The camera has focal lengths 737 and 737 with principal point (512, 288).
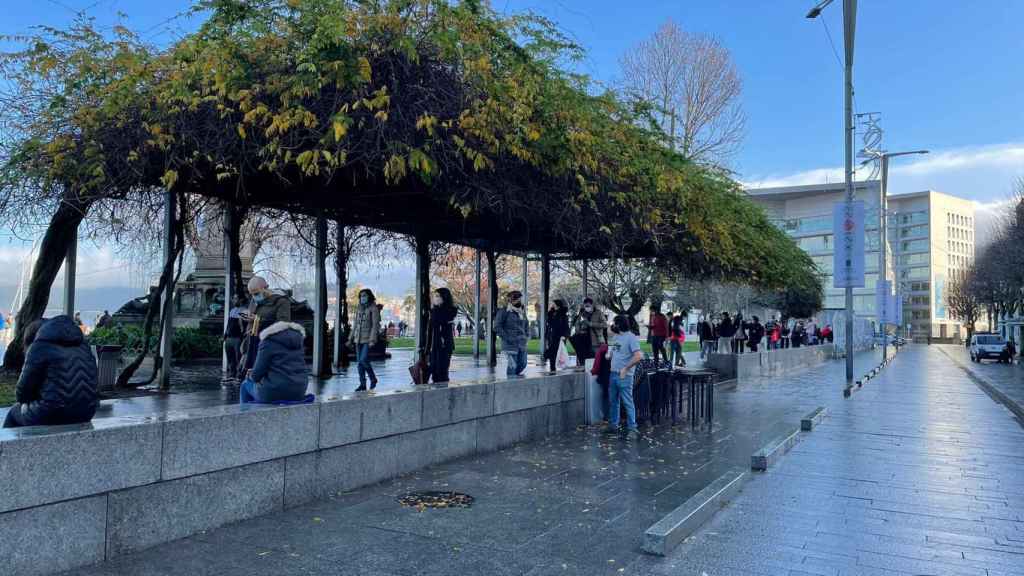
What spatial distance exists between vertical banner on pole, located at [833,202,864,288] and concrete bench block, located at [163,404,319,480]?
15.2m

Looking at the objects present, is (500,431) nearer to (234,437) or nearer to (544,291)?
(234,437)

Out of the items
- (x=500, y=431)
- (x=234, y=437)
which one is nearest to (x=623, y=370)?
(x=500, y=431)

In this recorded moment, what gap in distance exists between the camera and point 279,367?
21.0ft

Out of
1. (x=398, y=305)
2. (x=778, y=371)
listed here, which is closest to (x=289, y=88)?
(x=778, y=371)

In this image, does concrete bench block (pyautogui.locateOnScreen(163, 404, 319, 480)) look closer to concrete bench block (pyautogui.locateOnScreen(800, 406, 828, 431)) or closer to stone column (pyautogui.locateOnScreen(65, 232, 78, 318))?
stone column (pyautogui.locateOnScreen(65, 232, 78, 318))

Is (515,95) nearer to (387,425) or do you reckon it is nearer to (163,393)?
(387,425)

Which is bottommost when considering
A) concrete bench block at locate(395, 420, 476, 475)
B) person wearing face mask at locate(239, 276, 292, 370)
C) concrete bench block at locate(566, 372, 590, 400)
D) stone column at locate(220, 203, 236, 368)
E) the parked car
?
the parked car

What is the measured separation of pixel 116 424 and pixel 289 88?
3901mm

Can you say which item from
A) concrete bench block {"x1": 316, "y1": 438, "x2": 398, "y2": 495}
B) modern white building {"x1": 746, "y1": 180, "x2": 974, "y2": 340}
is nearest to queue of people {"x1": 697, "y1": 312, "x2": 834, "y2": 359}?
concrete bench block {"x1": 316, "y1": 438, "x2": 398, "y2": 495}

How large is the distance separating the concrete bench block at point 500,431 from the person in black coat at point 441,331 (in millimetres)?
1575

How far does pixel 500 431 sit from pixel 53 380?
547cm

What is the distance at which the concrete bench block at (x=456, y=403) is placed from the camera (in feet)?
26.2

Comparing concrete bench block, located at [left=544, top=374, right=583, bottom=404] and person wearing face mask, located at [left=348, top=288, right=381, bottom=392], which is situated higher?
person wearing face mask, located at [left=348, top=288, right=381, bottom=392]

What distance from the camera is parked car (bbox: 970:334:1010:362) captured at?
38.7 metres
